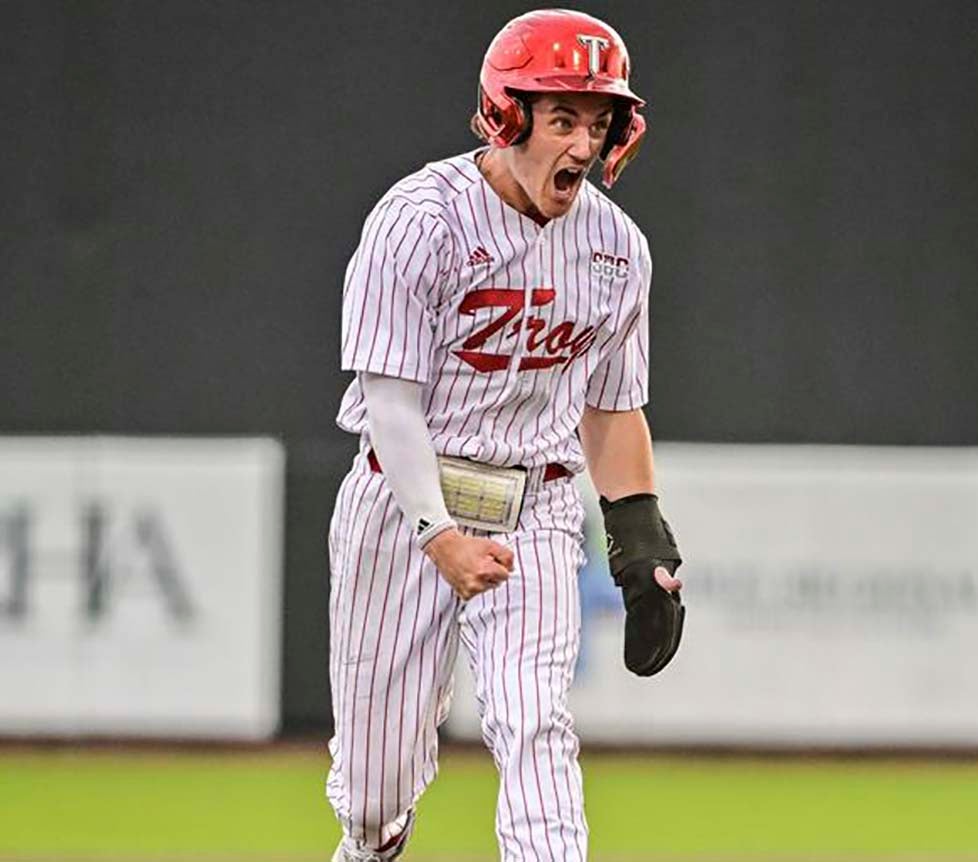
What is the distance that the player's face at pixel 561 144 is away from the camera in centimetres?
438

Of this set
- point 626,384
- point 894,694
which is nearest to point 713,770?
point 894,694

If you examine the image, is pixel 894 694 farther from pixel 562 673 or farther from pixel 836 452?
pixel 562 673

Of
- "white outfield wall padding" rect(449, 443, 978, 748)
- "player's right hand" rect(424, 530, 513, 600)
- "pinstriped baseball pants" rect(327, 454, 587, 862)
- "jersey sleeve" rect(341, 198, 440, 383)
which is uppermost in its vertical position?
"jersey sleeve" rect(341, 198, 440, 383)

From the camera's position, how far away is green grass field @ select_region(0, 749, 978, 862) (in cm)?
686

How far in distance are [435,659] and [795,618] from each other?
4.38 meters

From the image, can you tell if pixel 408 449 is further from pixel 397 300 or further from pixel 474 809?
pixel 474 809

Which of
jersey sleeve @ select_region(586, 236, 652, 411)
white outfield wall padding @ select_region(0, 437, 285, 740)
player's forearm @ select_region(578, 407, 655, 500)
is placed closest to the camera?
jersey sleeve @ select_region(586, 236, 652, 411)

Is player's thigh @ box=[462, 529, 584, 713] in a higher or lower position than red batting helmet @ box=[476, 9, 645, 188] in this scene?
lower

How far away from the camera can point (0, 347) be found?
9.48m

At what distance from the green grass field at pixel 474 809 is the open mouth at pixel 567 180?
8.73 ft

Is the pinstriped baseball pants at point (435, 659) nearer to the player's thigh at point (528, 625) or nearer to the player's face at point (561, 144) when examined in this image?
the player's thigh at point (528, 625)

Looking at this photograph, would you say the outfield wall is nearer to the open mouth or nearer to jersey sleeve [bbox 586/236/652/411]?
jersey sleeve [bbox 586/236/652/411]

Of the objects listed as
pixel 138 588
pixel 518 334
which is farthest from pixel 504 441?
pixel 138 588

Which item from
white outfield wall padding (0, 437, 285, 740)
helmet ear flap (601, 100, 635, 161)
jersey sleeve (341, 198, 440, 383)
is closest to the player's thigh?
jersey sleeve (341, 198, 440, 383)
